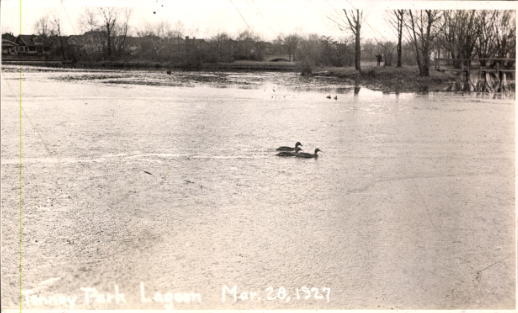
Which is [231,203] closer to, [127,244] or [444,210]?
[127,244]

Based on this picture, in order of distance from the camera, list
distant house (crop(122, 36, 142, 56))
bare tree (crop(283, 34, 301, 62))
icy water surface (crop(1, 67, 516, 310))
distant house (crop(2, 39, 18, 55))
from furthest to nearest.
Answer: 1. distant house (crop(122, 36, 142, 56))
2. bare tree (crop(283, 34, 301, 62))
3. distant house (crop(2, 39, 18, 55))
4. icy water surface (crop(1, 67, 516, 310))

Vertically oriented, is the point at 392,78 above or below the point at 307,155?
above

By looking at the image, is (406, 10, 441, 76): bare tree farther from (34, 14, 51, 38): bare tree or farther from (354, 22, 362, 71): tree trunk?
(34, 14, 51, 38): bare tree

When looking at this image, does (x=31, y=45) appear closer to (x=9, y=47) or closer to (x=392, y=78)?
(x=9, y=47)

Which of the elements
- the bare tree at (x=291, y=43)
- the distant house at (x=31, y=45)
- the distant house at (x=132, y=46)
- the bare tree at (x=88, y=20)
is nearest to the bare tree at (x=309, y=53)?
the bare tree at (x=291, y=43)

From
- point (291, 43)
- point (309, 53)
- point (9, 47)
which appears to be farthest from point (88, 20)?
point (309, 53)

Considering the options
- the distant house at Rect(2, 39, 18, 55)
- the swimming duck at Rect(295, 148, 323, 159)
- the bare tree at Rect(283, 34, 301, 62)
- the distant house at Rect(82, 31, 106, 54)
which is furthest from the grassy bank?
the distant house at Rect(2, 39, 18, 55)

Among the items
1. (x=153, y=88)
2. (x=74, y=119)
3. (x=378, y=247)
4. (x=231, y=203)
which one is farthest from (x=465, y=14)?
(x=74, y=119)
